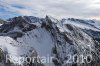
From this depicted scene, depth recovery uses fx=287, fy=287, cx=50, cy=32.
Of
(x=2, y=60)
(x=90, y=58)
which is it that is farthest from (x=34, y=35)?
(x=2, y=60)

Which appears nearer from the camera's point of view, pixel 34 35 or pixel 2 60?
pixel 2 60

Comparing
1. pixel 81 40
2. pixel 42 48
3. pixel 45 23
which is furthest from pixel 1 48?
pixel 81 40

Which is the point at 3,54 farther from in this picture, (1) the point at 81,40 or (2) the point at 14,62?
(1) the point at 81,40

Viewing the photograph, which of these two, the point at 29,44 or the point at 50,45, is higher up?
the point at 29,44

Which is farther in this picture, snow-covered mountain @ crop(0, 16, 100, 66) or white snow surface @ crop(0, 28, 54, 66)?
snow-covered mountain @ crop(0, 16, 100, 66)

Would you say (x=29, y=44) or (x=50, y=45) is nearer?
(x=29, y=44)

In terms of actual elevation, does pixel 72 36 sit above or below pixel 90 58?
above

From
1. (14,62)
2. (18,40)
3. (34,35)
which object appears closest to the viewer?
(14,62)

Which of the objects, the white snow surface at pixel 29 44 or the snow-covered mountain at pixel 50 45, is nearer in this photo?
the white snow surface at pixel 29 44

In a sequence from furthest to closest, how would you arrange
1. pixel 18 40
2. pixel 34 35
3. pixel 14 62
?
pixel 34 35
pixel 18 40
pixel 14 62

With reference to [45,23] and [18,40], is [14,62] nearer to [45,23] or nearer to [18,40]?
[18,40]
